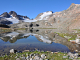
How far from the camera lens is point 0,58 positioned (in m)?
11.7

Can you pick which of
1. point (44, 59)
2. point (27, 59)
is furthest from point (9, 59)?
point (44, 59)

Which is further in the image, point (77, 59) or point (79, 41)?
point (79, 41)

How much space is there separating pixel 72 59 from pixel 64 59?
119 centimetres

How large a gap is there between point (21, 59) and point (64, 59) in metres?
6.93

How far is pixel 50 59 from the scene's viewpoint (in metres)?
10.8

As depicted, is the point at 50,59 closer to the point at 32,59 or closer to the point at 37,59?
the point at 37,59

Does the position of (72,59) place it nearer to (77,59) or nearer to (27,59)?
(77,59)

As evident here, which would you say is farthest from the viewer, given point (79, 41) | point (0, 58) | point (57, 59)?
point (79, 41)

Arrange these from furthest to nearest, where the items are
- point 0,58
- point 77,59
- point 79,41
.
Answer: point 79,41 → point 0,58 → point 77,59

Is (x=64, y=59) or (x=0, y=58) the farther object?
(x=0, y=58)

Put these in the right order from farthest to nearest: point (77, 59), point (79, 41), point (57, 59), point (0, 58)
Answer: point (79, 41)
point (0, 58)
point (57, 59)
point (77, 59)

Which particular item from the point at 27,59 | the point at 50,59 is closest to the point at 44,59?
the point at 50,59

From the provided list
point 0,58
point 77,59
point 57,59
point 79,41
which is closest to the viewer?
point 77,59

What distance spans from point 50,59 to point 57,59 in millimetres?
1130
